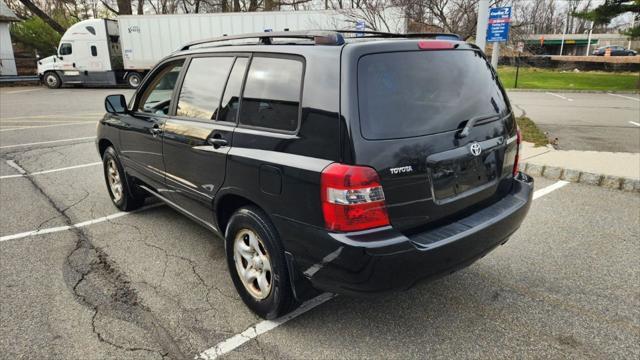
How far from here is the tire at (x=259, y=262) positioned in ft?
8.77

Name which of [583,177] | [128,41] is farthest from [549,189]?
[128,41]

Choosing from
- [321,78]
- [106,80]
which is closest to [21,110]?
[106,80]

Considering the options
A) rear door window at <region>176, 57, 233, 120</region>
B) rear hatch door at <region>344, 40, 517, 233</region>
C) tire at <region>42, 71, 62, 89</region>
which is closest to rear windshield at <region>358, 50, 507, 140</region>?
rear hatch door at <region>344, 40, 517, 233</region>

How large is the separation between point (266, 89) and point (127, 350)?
1809 millimetres

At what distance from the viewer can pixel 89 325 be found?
2.93 meters

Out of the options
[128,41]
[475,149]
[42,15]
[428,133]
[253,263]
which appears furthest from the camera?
[42,15]

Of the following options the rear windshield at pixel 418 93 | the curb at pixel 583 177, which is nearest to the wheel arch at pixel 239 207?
the rear windshield at pixel 418 93

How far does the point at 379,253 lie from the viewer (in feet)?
7.44

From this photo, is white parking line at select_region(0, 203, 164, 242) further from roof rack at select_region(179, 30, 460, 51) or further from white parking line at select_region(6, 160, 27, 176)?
white parking line at select_region(6, 160, 27, 176)

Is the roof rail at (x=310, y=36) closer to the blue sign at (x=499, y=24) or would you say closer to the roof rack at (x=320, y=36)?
the roof rack at (x=320, y=36)

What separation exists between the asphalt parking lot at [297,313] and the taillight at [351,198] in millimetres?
544

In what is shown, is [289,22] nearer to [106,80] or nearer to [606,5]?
[106,80]

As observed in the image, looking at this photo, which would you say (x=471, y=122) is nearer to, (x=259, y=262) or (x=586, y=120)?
(x=259, y=262)

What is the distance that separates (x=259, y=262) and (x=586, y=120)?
11.2 m
